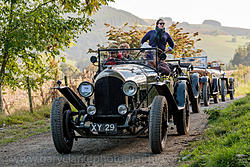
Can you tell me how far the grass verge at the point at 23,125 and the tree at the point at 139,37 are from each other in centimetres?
539

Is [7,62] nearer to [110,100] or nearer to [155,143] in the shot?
[110,100]

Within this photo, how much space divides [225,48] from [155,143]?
144m

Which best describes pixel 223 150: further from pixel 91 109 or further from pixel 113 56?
pixel 113 56

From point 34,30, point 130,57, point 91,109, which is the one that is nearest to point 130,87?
point 91,109

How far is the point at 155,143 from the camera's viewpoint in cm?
536

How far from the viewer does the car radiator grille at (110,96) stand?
5.98 m

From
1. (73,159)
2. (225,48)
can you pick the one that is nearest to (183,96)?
(73,159)

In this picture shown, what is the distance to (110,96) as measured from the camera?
19.7 feet

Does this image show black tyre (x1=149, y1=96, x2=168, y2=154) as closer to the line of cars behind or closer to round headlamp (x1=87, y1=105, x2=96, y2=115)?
the line of cars behind

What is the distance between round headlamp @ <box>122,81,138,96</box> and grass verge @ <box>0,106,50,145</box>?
344 cm

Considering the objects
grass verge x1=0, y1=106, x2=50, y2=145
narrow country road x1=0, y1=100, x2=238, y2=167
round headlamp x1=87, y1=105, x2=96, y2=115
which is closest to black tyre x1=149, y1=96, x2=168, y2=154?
narrow country road x1=0, y1=100, x2=238, y2=167

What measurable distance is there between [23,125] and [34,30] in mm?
2861

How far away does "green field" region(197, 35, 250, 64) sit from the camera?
13162 centimetres

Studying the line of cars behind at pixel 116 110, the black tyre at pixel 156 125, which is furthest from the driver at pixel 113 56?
the black tyre at pixel 156 125
